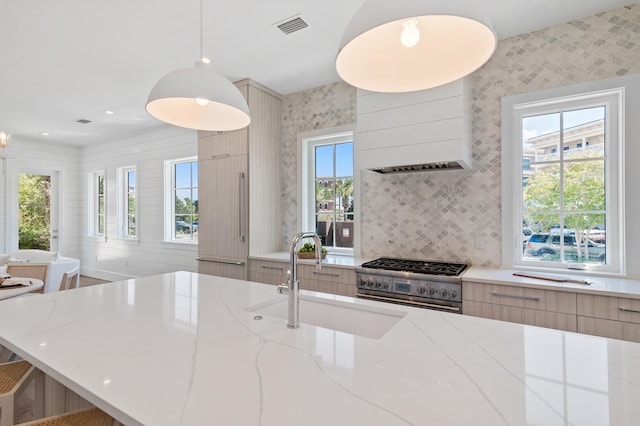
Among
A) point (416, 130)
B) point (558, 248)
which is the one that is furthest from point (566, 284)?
point (416, 130)

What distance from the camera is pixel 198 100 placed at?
1.50m

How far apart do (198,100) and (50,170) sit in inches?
251

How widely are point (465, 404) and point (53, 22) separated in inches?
129

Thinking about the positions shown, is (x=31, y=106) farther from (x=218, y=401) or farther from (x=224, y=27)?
(x=218, y=401)

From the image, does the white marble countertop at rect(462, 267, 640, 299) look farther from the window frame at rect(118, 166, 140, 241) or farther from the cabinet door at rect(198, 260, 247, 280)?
the window frame at rect(118, 166, 140, 241)

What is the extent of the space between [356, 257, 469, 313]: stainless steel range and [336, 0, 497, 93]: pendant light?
152 cm

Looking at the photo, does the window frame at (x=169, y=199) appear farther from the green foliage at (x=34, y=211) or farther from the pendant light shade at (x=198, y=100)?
the pendant light shade at (x=198, y=100)

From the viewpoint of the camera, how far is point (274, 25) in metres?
2.40

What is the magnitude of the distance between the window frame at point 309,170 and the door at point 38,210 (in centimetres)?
524

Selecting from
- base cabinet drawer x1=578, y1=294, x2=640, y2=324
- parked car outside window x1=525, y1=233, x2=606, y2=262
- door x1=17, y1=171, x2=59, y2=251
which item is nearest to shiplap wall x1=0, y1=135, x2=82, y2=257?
door x1=17, y1=171, x2=59, y2=251

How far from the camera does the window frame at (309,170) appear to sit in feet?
11.5

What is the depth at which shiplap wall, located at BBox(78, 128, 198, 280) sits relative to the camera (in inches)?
195

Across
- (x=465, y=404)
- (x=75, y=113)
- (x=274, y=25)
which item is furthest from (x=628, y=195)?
(x=75, y=113)

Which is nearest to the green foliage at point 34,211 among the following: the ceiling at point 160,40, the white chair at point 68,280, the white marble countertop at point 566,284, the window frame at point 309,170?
the ceiling at point 160,40
